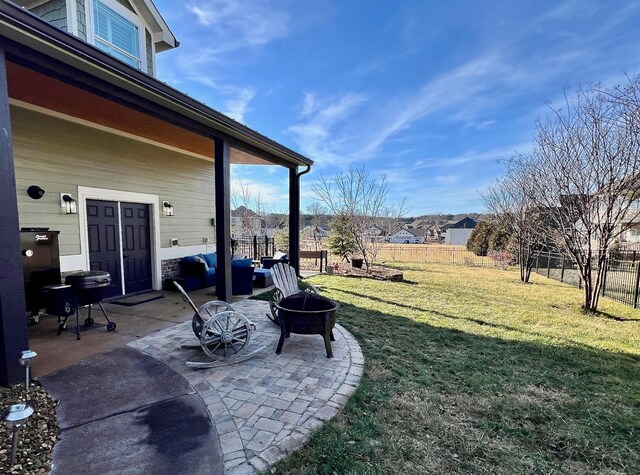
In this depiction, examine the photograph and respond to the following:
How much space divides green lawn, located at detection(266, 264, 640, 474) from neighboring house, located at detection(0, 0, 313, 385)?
3046 mm

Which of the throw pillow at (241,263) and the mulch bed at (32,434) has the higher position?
the throw pillow at (241,263)

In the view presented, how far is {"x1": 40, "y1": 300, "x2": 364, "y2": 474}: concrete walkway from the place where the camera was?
1.86m

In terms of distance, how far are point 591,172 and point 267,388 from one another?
7347mm

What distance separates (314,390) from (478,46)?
8.94m

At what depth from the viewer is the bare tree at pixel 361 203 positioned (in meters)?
12.1

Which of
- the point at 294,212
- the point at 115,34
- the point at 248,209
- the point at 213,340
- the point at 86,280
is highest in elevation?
the point at 115,34

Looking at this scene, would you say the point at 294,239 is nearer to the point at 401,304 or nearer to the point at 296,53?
the point at 401,304

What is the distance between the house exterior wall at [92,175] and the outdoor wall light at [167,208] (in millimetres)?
96

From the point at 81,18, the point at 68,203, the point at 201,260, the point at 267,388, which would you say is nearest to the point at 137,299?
the point at 201,260

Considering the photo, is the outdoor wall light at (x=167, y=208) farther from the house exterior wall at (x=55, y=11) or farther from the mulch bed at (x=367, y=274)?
the mulch bed at (x=367, y=274)

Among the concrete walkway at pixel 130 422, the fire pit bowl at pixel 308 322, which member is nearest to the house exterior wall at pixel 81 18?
the concrete walkway at pixel 130 422

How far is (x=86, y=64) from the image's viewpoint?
9.86 ft

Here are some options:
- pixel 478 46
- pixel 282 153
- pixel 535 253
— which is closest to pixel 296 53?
pixel 282 153

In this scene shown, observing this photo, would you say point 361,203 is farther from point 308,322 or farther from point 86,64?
point 86,64
